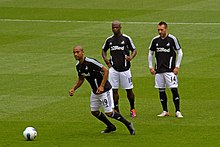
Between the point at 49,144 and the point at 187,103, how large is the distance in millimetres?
6495

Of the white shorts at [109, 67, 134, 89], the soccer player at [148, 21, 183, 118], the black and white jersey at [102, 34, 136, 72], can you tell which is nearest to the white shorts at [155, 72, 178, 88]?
the soccer player at [148, 21, 183, 118]

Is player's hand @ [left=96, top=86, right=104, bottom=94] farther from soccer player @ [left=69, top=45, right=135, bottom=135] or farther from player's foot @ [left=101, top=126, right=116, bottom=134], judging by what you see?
player's foot @ [left=101, top=126, right=116, bottom=134]

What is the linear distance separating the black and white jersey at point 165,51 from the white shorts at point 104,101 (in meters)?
2.60

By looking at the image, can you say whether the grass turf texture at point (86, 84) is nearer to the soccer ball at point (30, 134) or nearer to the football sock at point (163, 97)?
the soccer ball at point (30, 134)

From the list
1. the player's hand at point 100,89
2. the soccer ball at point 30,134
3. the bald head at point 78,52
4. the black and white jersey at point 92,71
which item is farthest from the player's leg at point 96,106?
the soccer ball at point 30,134

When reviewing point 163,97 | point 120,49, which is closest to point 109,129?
point 163,97

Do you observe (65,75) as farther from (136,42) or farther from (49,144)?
(49,144)

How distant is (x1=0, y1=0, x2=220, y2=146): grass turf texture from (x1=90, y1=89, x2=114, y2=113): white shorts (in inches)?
26.2

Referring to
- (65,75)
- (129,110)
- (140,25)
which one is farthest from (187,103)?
(140,25)

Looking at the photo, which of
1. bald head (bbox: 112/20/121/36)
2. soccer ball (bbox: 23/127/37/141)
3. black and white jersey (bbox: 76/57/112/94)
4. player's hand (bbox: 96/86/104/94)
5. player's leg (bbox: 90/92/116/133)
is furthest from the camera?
bald head (bbox: 112/20/121/36)

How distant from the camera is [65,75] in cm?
2783

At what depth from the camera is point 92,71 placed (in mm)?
18609

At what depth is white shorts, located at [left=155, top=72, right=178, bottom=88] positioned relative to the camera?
20.9 meters

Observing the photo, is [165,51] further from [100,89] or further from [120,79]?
[100,89]
